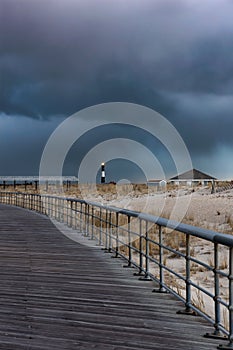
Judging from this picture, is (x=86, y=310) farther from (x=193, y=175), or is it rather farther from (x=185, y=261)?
(x=193, y=175)

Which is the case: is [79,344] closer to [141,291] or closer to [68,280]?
[141,291]

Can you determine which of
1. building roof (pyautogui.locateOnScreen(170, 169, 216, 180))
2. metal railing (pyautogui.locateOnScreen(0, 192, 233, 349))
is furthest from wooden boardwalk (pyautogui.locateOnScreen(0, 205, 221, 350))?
building roof (pyautogui.locateOnScreen(170, 169, 216, 180))

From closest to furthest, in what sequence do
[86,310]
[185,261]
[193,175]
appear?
[86,310] → [185,261] → [193,175]

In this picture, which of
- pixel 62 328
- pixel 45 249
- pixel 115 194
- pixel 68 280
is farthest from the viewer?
pixel 115 194

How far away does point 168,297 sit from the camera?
7445 millimetres

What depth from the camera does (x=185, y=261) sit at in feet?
47.1

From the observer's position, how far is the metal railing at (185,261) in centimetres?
548

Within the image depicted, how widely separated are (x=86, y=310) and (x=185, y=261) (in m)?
8.13

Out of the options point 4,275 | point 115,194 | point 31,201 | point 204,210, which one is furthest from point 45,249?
point 115,194

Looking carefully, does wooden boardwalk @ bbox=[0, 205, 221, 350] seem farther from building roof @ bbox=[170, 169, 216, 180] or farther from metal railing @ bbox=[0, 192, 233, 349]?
building roof @ bbox=[170, 169, 216, 180]

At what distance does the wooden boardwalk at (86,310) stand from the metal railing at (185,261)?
29cm

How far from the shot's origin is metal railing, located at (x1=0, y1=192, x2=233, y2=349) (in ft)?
18.0

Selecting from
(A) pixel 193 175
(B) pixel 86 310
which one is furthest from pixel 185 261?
(A) pixel 193 175

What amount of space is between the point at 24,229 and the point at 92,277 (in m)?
10.6
